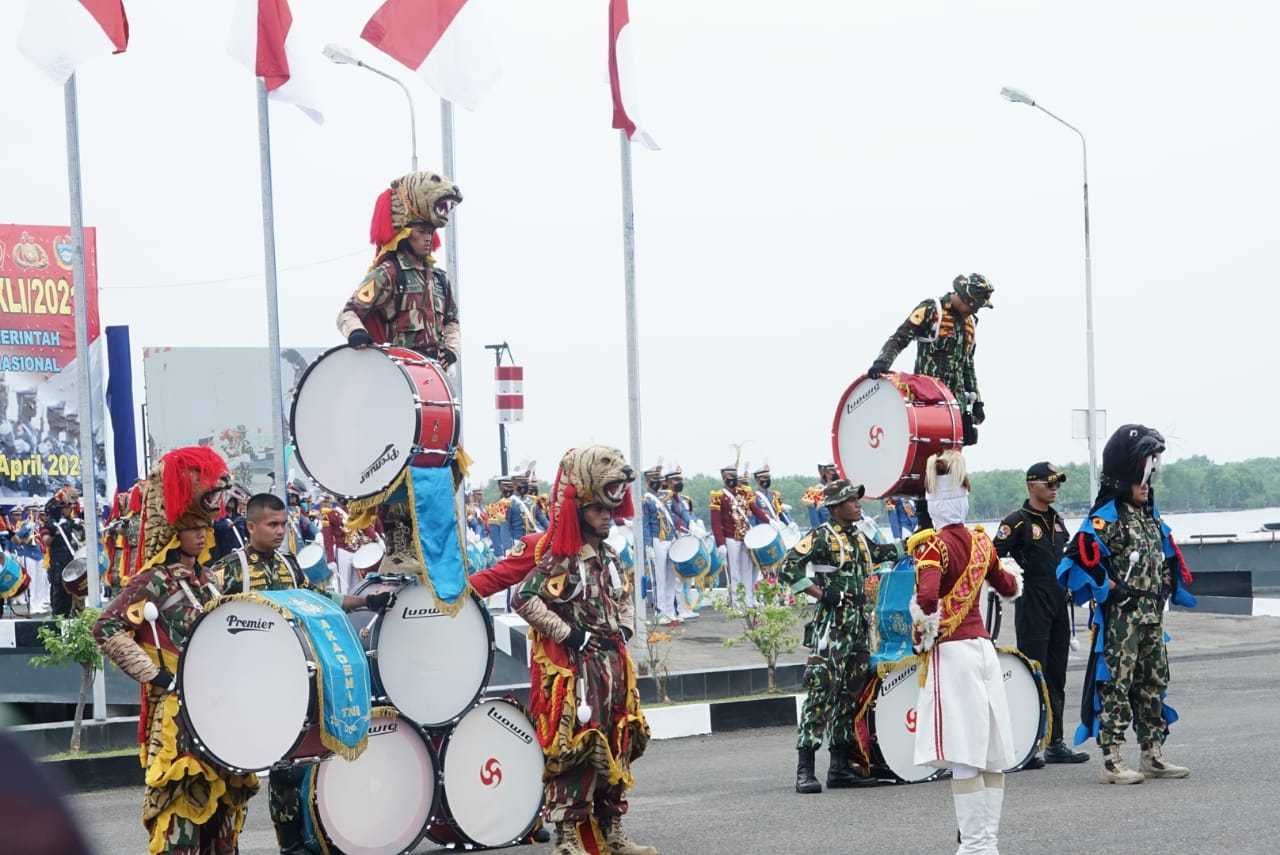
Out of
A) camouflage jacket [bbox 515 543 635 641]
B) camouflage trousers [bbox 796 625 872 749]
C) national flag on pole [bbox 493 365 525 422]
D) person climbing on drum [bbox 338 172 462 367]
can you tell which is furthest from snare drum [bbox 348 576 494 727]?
national flag on pole [bbox 493 365 525 422]

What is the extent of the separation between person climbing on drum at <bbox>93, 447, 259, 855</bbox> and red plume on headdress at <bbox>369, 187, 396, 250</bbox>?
1.81 meters

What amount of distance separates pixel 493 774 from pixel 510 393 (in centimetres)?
1223

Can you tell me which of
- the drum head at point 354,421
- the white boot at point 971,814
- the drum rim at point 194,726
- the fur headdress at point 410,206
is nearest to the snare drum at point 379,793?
the drum head at point 354,421

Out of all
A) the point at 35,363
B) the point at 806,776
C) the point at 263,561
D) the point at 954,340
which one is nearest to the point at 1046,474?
the point at 954,340

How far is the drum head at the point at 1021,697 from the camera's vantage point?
30.2 ft

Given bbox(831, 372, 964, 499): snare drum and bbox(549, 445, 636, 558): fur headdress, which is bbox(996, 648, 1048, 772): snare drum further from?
bbox(549, 445, 636, 558): fur headdress

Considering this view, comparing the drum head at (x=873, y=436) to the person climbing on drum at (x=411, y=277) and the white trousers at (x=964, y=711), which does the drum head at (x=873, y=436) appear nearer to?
the white trousers at (x=964, y=711)

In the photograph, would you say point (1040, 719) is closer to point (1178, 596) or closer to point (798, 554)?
point (1178, 596)

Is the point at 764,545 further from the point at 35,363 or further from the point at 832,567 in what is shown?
the point at 35,363

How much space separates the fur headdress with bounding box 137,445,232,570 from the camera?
651cm

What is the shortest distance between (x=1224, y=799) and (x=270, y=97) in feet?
33.6

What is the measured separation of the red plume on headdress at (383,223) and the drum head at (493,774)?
233cm

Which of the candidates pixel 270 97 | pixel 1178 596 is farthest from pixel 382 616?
pixel 270 97

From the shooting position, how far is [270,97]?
575 inches
